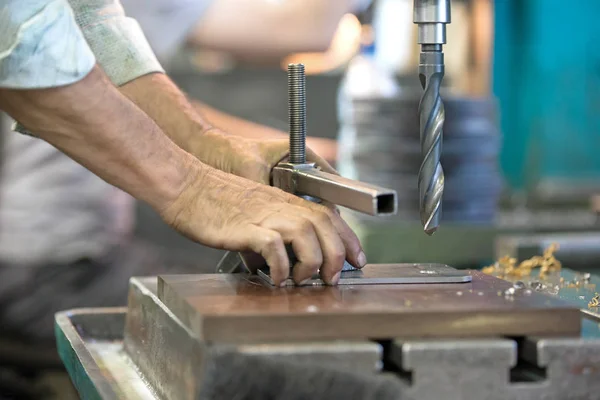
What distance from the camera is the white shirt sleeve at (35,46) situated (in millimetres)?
937

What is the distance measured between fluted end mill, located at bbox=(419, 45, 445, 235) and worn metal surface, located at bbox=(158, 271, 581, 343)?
0.14 m

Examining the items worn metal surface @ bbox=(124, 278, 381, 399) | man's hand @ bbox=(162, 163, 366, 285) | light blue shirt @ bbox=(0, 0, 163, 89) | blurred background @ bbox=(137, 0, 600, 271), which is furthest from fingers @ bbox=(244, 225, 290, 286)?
blurred background @ bbox=(137, 0, 600, 271)

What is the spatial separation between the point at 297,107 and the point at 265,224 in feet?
0.62

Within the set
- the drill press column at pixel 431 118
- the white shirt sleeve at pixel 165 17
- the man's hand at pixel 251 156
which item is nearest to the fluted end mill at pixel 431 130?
the drill press column at pixel 431 118

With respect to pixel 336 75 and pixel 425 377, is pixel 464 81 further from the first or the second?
pixel 425 377

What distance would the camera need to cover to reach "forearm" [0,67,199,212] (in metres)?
0.99

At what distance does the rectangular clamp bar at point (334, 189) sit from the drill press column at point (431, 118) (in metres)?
0.10

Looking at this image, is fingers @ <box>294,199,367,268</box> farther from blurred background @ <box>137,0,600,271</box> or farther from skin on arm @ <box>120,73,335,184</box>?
blurred background @ <box>137,0,600,271</box>

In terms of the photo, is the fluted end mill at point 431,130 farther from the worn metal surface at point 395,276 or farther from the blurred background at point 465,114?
the blurred background at point 465,114

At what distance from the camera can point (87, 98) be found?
993 millimetres

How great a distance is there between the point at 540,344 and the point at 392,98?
1790 millimetres

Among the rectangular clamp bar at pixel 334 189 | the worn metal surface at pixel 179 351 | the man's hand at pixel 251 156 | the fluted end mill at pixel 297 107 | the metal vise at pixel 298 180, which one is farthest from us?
the man's hand at pixel 251 156

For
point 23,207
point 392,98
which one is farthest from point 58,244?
point 392,98

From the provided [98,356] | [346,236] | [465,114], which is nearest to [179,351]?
[346,236]
